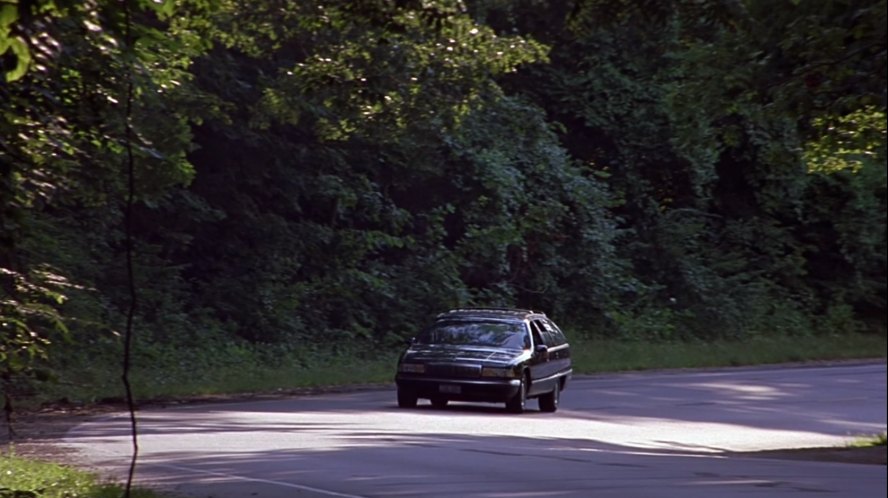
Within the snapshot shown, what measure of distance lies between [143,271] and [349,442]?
10.6m

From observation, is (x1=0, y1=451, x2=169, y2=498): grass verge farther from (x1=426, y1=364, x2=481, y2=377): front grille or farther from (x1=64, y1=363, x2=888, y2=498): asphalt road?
(x1=426, y1=364, x2=481, y2=377): front grille

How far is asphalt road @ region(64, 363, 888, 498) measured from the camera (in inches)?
516

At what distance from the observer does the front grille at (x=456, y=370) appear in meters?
15.6

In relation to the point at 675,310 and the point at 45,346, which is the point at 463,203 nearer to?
the point at 675,310

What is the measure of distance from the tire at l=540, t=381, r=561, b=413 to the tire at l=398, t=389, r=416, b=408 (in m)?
1.63

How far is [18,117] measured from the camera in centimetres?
919

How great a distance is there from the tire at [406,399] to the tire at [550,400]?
1635 millimetres

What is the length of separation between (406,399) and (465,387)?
242 cm

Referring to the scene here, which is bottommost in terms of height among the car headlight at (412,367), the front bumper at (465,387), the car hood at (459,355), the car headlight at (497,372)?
the front bumper at (465,387)

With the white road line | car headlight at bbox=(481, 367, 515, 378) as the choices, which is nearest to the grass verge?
the white road line

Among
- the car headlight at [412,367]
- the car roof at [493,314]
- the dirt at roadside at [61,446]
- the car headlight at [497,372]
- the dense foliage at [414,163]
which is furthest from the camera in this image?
the car headlight at [412,367]

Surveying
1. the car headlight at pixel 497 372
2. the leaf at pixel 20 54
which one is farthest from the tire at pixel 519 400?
the leaf at pixel 20 54

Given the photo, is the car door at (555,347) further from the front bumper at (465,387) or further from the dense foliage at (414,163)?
the dense foliage at (414,163)

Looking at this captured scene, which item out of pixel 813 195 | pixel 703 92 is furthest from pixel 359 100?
pixel 813 195
